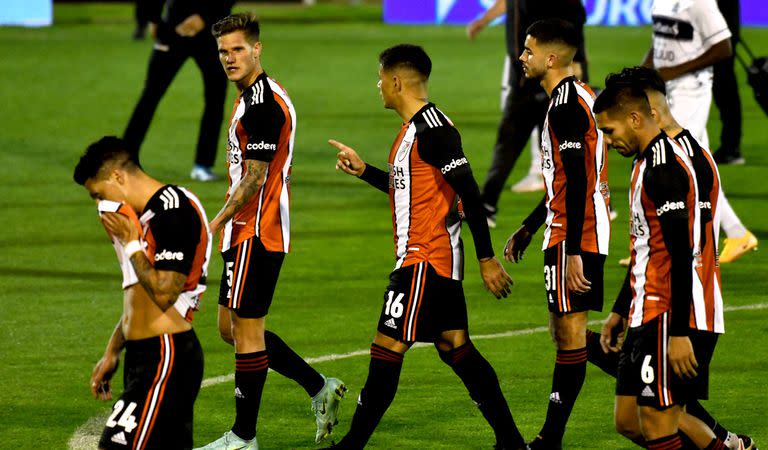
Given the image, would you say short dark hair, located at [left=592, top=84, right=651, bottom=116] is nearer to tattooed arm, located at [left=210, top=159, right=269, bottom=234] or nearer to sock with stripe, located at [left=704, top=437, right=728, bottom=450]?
sock with stripe, located at [left=704, top=437, right=728, bottom=450]

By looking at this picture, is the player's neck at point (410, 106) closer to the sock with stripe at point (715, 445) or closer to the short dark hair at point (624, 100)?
the short dark hair at point (624, 100)

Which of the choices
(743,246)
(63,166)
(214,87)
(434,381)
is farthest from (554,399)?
(63,166)

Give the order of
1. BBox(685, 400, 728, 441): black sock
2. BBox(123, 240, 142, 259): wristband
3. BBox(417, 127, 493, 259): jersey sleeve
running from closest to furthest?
1. BBox(123, 240, 142, 259): wristband
2. BBox(685, 400, 728, 441): black sock
3. BBox(417, 127, 493, 259): jersey sleeve

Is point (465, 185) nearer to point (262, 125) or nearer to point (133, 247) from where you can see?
point (262, 125)

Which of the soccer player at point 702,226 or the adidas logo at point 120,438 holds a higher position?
the soccer player at point 702,226

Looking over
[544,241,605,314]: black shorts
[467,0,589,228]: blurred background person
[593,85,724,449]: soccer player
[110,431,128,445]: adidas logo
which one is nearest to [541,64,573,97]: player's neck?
[544,241,605,314]: black shorts

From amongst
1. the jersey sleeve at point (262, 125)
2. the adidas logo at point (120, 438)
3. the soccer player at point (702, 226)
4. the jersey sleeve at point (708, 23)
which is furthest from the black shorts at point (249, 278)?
the jersey sleeve at point (708, 23)

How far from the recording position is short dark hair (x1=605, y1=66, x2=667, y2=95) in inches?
217

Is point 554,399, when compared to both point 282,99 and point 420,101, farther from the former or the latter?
point 282,99

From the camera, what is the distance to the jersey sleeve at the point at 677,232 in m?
5.14

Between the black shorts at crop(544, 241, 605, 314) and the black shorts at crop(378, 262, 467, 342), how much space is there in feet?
1.44

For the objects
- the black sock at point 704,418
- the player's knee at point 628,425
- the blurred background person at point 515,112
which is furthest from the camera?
the blurred background person at point 515,112

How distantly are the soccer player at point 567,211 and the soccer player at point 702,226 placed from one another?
490 millimetres

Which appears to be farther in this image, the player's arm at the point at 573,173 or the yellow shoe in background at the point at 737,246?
the yellow shoe in background at the point at 737,246
